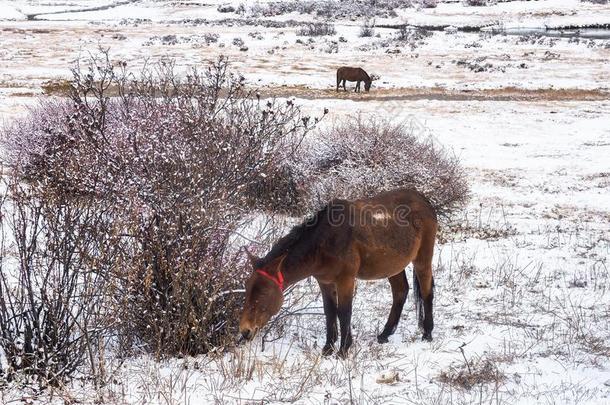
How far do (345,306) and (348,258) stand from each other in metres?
0.39

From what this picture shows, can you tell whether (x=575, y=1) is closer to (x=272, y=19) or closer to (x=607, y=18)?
(x=607, y=18)

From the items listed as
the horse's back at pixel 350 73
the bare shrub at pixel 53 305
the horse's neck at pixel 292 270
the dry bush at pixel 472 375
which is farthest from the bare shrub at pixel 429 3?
the bare shrub at pixel 53 305

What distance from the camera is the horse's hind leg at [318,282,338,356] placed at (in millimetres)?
5543

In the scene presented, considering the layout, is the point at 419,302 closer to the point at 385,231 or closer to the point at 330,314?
the point at 385,231

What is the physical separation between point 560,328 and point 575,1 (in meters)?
61.0

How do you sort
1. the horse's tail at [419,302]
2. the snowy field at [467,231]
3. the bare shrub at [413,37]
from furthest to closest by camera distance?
the bare shrub at [413,37] < the horse's tail at [419,302] < the snowy field at [467,231]

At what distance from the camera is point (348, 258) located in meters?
5.37

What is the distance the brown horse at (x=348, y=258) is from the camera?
4.87 metres

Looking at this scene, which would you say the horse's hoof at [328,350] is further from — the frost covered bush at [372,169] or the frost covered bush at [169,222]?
the frost covered bush at [372,169]

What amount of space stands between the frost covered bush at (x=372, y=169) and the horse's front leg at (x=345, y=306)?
4.57 meters

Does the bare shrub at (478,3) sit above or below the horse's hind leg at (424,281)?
above

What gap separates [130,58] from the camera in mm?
32469

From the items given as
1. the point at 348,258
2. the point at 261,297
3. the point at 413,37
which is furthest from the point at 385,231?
the point at 413,37

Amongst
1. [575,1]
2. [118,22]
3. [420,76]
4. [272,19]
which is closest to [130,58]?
[420,76]
